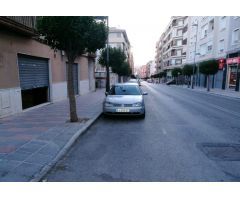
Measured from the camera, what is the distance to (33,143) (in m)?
5.11

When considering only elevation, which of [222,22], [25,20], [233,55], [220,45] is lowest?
[25,20]

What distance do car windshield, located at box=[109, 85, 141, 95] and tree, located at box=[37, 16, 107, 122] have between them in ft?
8.12

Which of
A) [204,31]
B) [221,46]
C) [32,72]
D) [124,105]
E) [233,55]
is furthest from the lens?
[204,31]

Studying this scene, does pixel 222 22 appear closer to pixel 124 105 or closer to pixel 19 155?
pixel 124 105

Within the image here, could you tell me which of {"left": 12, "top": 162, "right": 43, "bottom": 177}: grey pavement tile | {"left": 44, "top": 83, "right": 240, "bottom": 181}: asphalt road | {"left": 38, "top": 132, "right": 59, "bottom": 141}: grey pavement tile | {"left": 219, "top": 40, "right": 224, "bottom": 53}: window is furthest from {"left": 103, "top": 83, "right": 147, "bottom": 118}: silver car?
{"left": 219, "top": 40, "right": 224, "bottom": 53}: window

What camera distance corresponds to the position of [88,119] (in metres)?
7.99

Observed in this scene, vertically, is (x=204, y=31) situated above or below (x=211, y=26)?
below

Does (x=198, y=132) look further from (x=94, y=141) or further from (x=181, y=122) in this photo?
(x=94, y=141)

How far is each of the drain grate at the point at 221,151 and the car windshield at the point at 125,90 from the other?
4639 mm

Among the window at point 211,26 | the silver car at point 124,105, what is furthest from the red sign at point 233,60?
the silver car at point 124,105

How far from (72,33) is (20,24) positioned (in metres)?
3.18

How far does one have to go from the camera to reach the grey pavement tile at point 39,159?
4066mm

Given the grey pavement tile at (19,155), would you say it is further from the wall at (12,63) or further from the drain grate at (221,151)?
the wall at (12,63)

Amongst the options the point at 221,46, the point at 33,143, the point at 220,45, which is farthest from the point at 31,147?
the point at 220,45
